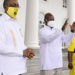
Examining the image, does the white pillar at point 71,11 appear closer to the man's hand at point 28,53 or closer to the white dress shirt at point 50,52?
the white dress shirt at point 50,52

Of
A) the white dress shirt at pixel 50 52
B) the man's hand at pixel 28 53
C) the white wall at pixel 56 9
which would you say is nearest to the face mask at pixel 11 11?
the man's hand at pixel 28 53

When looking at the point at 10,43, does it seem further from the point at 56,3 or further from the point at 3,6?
the point at 56,3

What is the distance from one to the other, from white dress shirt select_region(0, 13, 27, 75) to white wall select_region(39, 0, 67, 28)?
16211mm

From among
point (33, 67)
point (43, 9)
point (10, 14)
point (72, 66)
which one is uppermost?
point (43, 9)

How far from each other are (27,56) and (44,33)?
6.14ft

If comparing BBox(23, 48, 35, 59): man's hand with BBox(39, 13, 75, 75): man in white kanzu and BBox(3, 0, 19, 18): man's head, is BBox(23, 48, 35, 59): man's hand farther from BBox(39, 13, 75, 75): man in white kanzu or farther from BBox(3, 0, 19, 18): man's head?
BBox(39, 13, 75, 75): man in white kanzu

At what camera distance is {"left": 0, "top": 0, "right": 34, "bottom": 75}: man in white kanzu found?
2.59 metres

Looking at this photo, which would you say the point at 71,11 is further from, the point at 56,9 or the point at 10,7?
the point at 10,7

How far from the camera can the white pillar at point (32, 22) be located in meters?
11.9

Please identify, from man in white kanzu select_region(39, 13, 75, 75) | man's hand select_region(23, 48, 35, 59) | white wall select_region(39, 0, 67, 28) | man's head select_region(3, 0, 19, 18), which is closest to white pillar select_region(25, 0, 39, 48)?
white wall select_region(39, 0, 67, 28)

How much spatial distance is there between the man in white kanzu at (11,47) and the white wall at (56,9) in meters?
16.1

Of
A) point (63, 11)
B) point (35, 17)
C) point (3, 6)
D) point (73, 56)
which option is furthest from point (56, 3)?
point (3, 6)

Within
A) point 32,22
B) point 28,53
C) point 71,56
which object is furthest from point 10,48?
point 32,22

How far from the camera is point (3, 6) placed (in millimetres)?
2842
